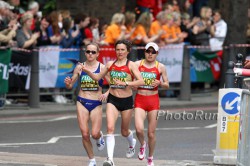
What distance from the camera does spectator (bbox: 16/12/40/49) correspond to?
21.0 m

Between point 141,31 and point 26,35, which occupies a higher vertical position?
point 141,31

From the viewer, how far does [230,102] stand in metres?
14.3

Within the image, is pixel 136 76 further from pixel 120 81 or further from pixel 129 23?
pixel 129 23

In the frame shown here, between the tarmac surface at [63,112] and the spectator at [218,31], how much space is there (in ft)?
4.37

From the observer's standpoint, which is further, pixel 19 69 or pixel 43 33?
pixel 43 33

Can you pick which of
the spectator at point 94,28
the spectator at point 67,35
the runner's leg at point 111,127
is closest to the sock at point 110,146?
the runner's leg at point 111,127

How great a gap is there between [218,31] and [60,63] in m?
5.79

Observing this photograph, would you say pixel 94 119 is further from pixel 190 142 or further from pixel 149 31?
pixel 149 31

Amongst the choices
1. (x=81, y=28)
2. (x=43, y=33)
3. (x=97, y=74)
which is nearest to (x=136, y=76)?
(x=97, y=74)

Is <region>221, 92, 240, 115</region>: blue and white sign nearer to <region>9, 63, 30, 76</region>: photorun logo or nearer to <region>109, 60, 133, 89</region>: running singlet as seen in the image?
<region>109, 60, 133, 89</region>: running singlet

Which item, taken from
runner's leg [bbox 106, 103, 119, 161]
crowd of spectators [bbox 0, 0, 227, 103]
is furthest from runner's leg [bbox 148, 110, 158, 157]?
crowd of spectators [bbox 0, 0, 227, 103]

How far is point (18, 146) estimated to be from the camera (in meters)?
16.4

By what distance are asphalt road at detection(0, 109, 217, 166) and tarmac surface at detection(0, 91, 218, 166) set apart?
0.29 ft

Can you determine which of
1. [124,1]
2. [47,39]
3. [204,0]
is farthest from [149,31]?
[204,0]
